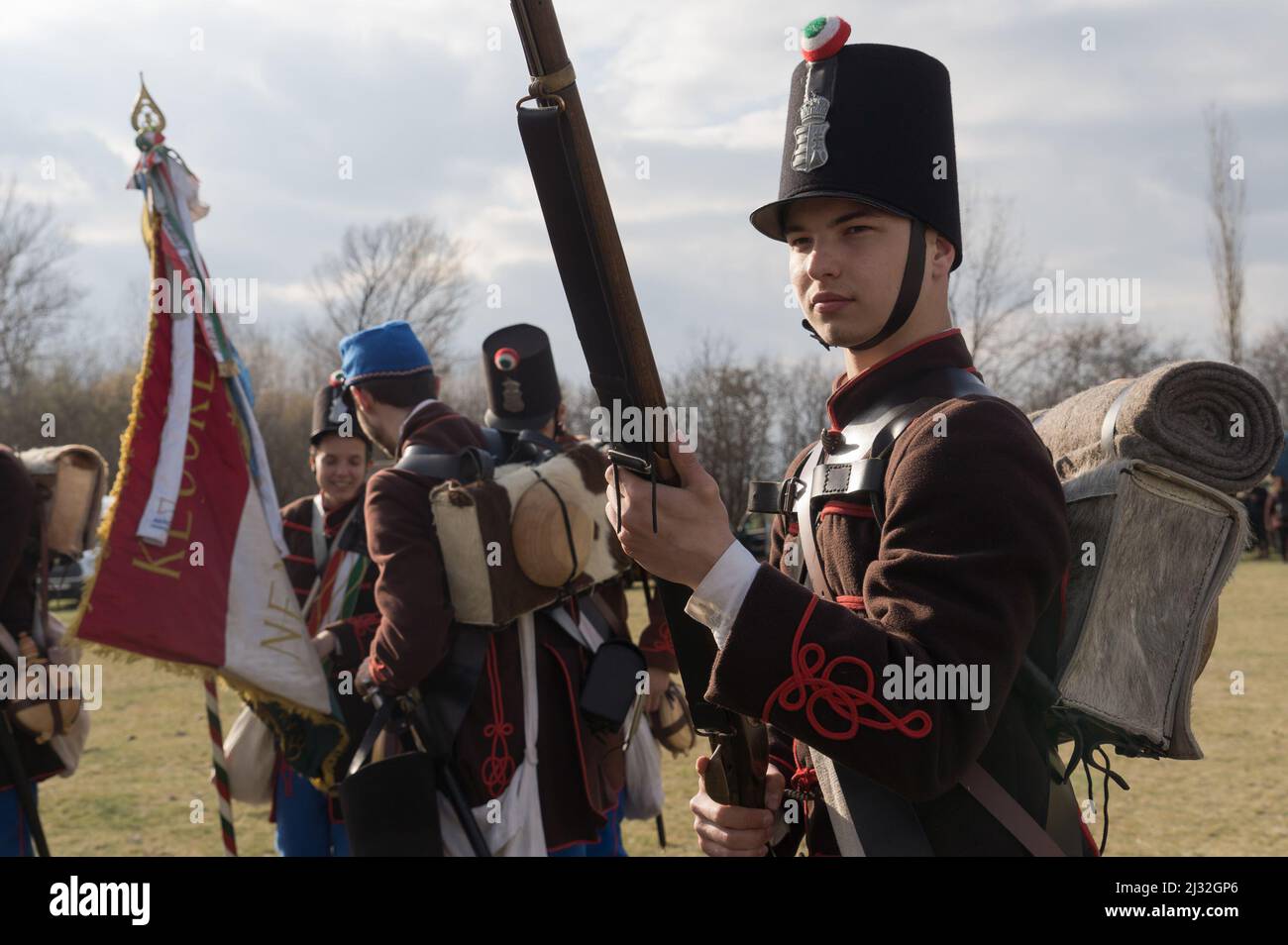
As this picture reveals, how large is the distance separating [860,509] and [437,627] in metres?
2.32

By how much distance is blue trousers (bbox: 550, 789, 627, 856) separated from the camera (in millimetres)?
4297

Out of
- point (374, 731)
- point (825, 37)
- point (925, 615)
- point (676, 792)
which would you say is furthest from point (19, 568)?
point (676, 792)

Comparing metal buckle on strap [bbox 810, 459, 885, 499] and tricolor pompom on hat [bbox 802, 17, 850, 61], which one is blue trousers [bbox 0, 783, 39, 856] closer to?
metal buckle on strap [bbox 810, 459, 885, 499]

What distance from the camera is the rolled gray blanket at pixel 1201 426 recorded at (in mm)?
2012

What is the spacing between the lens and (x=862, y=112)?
7.12ft

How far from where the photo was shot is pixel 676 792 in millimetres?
7340

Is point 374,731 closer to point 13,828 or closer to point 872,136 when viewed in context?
point 13,828

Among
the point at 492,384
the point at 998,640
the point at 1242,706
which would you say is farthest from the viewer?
the point at 1242,706

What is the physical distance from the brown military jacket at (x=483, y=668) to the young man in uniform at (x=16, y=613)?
122 cm

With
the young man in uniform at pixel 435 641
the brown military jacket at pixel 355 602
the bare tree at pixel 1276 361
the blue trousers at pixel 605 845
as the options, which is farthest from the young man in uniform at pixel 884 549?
the bare tree at pixel 1276 361

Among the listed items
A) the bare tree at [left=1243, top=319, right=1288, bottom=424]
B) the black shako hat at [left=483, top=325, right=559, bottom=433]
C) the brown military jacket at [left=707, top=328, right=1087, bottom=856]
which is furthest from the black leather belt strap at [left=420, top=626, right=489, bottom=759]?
the bare tree at [left=1243, top=319, right=1288, bottom=424]

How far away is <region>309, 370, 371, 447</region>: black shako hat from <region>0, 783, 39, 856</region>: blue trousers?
2.09 metres
